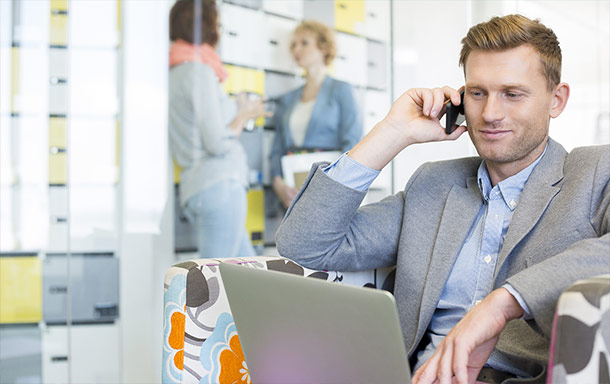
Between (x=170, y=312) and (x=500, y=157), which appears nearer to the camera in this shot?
(x=170, y=312)

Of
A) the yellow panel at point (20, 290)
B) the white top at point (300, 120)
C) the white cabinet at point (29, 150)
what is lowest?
the yellow panel at point (20, 290)

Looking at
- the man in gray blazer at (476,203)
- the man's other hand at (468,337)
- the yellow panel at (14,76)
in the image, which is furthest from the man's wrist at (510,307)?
the yellow panel at (14,76)

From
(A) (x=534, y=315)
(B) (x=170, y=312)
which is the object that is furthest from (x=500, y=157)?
(B) (x=170, y=312)

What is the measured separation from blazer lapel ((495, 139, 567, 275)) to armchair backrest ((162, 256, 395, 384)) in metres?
0.52

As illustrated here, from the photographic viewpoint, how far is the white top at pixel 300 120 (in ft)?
10.3

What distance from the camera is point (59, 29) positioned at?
2541 mm

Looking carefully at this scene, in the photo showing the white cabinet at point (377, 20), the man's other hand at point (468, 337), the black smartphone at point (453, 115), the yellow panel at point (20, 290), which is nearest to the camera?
the man's other hand at point (468, 337)

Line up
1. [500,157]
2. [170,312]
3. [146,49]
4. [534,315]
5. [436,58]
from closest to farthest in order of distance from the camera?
1. [534,315]
2. [170,312]
3. [500,157]
4. [146,49]
5. [436,58]

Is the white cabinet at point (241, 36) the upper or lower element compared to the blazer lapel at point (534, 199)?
upper

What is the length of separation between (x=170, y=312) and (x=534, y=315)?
64cm

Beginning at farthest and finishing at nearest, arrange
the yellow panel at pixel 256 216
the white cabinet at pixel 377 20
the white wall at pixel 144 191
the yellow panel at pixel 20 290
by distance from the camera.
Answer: the white cabinet at pixel 377 20 < the yellow panel at pixel 256 216 < the white wall at pixel 144 191 < the yellow panel at pixel 20 290

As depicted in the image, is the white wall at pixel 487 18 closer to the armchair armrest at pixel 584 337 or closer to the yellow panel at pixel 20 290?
the yellow panel at pixel 20 290

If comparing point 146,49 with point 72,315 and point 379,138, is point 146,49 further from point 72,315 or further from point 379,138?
point 379,138

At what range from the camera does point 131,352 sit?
2.65 meters
